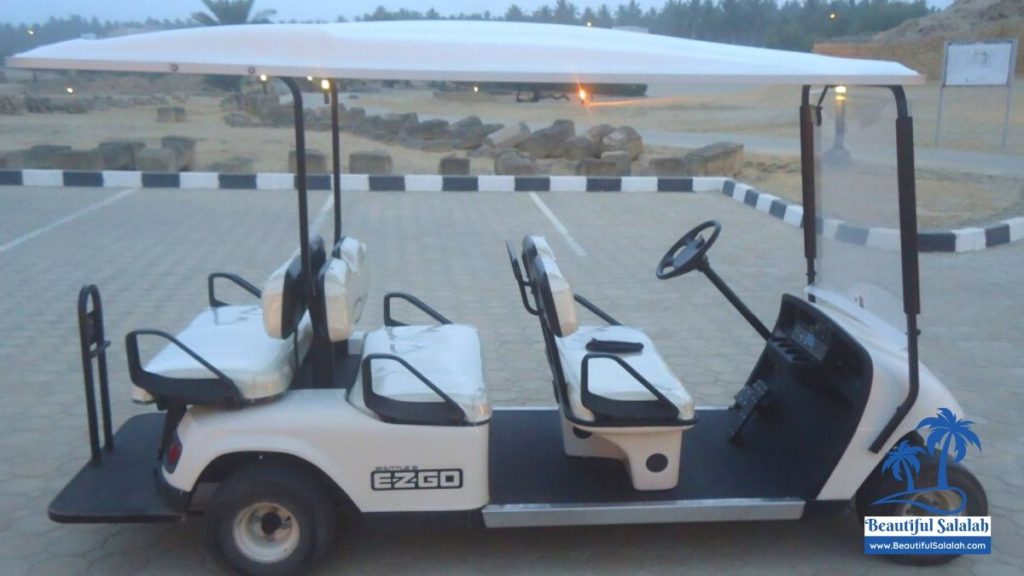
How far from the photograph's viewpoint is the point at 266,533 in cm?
298

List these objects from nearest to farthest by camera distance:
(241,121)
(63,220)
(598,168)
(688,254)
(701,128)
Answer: (688,254) → (63,220) → (598,168) → (701,128) → (241,121)

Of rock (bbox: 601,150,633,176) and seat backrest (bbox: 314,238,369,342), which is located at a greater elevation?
seat backrest (bbox: 314,238,369,342)

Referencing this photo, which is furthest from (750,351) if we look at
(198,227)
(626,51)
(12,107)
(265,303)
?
(12,107)

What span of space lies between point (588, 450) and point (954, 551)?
1.17m

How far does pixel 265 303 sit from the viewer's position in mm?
2994

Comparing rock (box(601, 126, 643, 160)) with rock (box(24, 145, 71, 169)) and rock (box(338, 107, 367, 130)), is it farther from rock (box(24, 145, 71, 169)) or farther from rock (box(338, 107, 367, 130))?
rock (box(24, 145, 71, 169))

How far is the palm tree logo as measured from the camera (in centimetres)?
302

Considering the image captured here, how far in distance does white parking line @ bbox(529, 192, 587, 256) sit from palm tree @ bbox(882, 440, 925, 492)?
17.3ft

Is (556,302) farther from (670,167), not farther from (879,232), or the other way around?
(670,167)

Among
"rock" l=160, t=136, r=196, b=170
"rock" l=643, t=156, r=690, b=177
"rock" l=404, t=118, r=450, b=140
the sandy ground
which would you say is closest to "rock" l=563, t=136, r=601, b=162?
the sandy ground

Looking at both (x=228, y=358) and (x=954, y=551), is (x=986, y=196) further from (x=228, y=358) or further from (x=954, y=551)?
(x=228, y=358)

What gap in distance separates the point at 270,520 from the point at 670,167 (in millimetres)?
11077

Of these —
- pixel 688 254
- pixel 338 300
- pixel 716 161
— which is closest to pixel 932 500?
pixel 688 254

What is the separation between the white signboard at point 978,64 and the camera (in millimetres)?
14336
